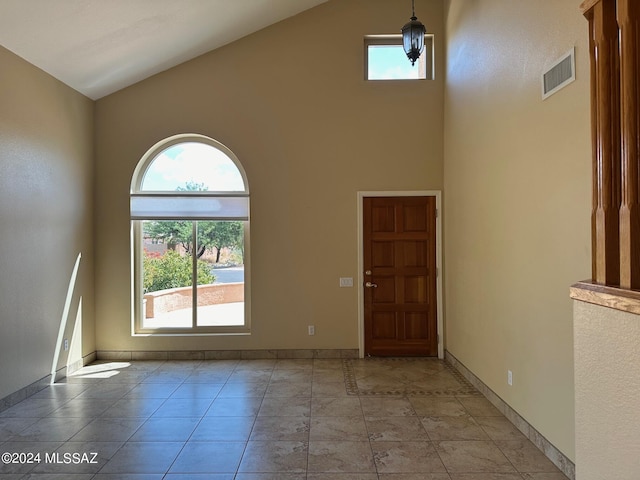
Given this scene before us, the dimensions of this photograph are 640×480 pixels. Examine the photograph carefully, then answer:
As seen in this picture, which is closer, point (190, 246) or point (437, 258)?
point (437, 258)

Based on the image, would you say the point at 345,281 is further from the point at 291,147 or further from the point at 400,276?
the point at 291,147

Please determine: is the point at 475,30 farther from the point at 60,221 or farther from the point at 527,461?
the point at 60,221

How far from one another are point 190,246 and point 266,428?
117 inches

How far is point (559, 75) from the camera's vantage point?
2803 mm

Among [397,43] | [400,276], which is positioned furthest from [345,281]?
[397,43]

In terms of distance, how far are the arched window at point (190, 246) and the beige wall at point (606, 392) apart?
4.45 metres

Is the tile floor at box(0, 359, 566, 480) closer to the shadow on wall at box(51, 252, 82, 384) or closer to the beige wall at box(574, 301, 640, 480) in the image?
the shadow on wall at box(51, 252, 82, 384)

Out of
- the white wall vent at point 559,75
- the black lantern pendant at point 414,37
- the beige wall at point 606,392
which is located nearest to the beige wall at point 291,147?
the black lantern pendant at point 414,37

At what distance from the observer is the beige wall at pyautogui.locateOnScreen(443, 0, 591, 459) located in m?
2.71

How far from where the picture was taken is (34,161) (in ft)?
14.2

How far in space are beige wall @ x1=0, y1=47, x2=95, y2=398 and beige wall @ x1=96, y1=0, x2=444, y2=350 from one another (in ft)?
1.08

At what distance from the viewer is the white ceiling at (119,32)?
147 inches

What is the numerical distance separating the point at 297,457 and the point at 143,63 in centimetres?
473

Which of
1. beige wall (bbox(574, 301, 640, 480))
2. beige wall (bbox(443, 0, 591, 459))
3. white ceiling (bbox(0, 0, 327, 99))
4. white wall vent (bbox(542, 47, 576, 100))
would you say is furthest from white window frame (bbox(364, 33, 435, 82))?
beige wall (bbox(574, 301, 640, 480))
